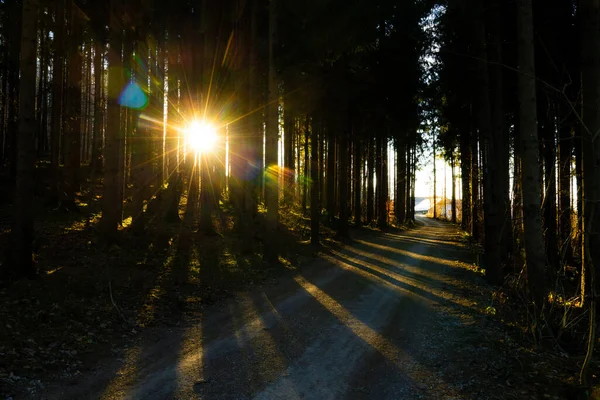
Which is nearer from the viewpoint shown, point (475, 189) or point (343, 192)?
point (343, 192)

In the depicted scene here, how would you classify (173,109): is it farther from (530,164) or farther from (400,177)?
(400,177)

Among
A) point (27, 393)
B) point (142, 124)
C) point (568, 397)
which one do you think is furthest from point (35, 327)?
point (142, 124)

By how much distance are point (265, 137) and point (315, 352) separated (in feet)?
39.9

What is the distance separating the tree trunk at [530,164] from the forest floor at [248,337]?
107 centimetres

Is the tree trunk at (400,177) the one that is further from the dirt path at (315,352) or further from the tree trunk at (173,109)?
the dirt path at (315,352)

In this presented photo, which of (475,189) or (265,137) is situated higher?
(265,137)

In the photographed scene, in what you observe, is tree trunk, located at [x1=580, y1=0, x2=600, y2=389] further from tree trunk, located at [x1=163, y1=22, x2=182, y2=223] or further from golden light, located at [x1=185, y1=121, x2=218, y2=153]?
tree trunk, located at [x1=163, y1=22, x2=182, y2=223]

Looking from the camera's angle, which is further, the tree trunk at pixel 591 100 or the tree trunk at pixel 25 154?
the tree trunk at pixel 25 154

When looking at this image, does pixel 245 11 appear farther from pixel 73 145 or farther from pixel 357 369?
pixel 357 369

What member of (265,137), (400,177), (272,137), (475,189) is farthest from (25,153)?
(400,177)

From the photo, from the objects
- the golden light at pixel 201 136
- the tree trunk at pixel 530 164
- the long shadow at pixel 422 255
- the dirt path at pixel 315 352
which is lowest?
the dirt path at pixel 315 352

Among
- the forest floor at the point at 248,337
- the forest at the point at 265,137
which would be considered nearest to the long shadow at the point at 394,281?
the forest floor at the point at 248,337

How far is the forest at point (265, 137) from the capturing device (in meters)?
6.61

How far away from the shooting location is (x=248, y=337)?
6.27 meters
